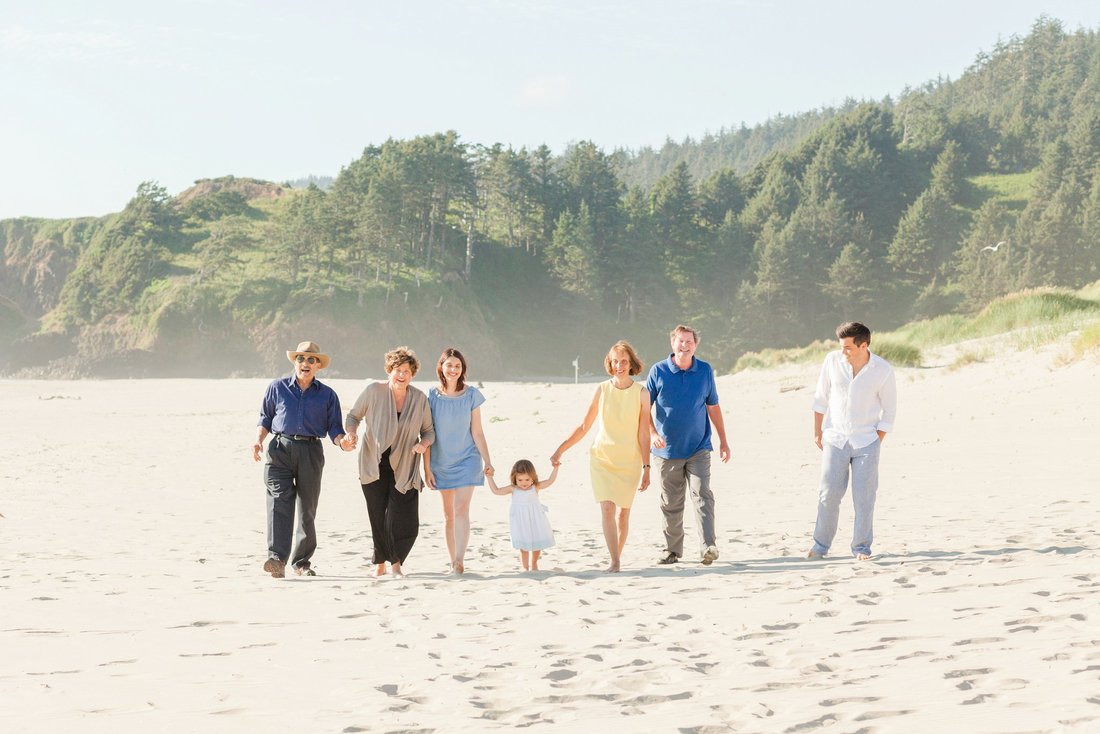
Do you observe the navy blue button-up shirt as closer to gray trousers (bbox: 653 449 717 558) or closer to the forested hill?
gray trousers (bbox: 653 449 717 558)

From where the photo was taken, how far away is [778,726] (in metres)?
4.02

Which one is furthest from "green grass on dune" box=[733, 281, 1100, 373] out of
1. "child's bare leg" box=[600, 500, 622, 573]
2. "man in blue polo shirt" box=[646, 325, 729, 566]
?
"child's bare leg" box=[600, 500, 622, 573]

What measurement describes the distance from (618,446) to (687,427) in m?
0.56

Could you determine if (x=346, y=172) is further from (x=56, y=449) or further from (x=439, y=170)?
(x=56, y=449)

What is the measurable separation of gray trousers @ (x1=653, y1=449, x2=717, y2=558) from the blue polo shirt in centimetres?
9

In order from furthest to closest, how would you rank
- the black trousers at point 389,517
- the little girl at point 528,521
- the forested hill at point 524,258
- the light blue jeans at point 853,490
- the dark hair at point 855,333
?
the forested hill at point 524,258 → the little girl at point 528,521 → the black trousers at point 389,517 → the light blue jeans at point 853,490 → the dark hair at point 855,333

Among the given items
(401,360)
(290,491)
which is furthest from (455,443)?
(290,491)

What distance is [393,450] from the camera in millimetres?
8031

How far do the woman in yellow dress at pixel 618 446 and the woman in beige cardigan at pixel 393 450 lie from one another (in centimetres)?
107

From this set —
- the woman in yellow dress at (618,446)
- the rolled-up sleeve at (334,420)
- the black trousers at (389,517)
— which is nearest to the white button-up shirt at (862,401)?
the woman in yellow dress at (618,446)

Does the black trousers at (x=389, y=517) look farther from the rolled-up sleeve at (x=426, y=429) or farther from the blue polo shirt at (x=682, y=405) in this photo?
the blue polo shirt at (x=682, y=405)

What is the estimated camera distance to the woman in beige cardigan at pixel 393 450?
26.2 ft

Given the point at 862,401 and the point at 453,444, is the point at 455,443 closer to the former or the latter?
the point at 453,444

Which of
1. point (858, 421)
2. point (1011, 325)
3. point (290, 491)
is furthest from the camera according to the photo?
point (1011, 325)
